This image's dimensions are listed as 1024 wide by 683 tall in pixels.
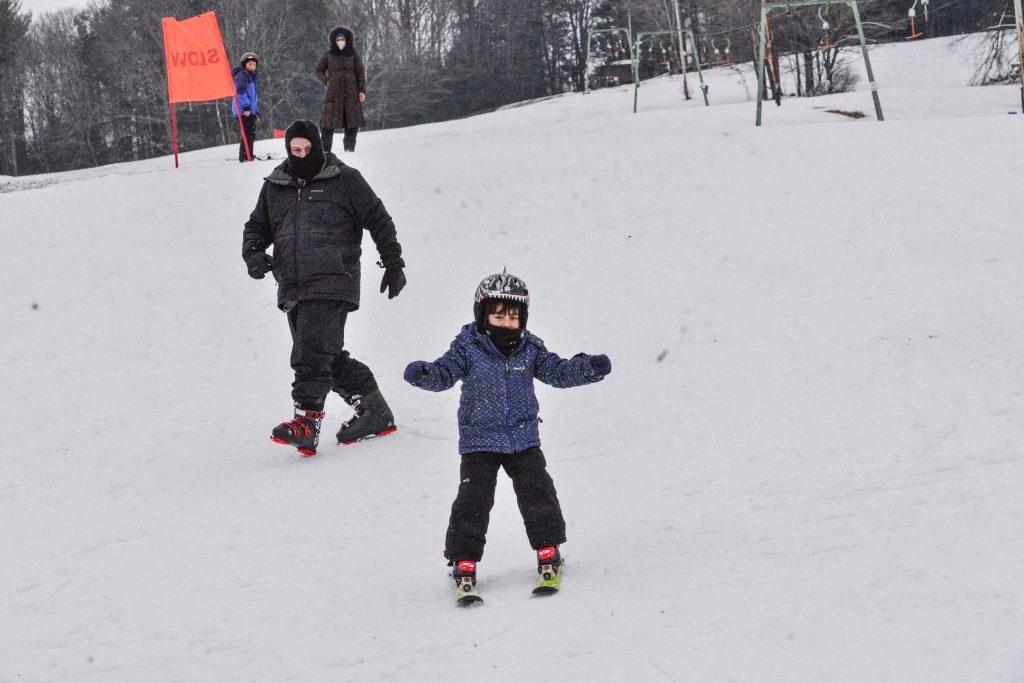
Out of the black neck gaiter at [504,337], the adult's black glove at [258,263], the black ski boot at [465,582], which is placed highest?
the adult's black glove at [258,263]

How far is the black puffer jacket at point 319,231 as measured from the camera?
17.3 ft

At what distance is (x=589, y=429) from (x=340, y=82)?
24.1ft

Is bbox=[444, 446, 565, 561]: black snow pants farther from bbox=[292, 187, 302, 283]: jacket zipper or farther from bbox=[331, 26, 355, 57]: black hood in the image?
bbox=[331, 26, 355, 57]: black hood

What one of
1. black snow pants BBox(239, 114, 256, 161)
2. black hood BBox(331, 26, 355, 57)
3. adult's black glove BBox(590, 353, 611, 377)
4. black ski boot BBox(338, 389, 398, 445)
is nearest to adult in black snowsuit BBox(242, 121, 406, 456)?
black ski boot BBox(338, 389, 398, 445)

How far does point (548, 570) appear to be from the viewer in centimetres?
353

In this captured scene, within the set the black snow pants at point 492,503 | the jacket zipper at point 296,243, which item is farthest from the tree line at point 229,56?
the black snow pants at point 492,503

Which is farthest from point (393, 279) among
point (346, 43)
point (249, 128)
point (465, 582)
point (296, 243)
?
point (249, 128)

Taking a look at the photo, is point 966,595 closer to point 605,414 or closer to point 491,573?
point 491,573

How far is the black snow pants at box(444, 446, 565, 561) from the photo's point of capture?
3.61 meters

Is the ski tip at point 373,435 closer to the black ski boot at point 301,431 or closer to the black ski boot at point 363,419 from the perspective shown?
the black ski boot at point 363,419

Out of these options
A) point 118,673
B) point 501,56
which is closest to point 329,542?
point 118,673

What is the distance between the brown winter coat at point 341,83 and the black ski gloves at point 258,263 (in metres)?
6.59

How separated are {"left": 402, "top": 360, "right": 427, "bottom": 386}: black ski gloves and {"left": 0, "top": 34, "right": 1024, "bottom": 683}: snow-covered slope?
0.78 metres

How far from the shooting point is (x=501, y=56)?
4947 cm
